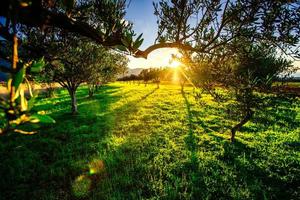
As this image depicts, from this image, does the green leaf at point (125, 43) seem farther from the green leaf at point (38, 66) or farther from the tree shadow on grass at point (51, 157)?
the tree shadow on grass at point (51, 157)

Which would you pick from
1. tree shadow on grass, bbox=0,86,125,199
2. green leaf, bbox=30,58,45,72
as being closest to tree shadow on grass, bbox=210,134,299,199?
tree shadow on grass, bbox=0,86,125,199

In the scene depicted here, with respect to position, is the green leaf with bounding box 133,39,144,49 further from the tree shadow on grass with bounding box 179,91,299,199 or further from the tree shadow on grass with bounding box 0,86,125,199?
the tree shadow on grass with bounding box 179,91,299,199

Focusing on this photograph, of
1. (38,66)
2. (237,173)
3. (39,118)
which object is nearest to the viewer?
(39,118)

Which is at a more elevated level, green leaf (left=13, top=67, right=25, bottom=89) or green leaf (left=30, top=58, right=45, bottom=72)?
green leaf (left=30, top=58, right=45, bottom=72)

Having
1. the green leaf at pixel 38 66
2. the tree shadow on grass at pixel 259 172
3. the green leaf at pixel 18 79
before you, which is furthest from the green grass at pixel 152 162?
the green leaf at pixel 18 79

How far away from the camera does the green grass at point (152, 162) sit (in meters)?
9.09

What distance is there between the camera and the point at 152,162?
38.3ft

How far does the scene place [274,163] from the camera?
11.7 metres

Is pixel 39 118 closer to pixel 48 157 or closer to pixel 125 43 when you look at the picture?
pixel 125 43

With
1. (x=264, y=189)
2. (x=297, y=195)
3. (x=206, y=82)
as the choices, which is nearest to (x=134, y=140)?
(x=264, y=189)

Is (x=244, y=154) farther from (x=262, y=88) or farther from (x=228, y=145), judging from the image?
(x=262, y=88)

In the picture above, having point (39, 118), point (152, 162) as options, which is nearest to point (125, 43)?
point (39, 118)

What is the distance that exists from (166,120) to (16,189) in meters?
13.8

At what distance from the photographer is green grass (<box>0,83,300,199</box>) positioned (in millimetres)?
9086
